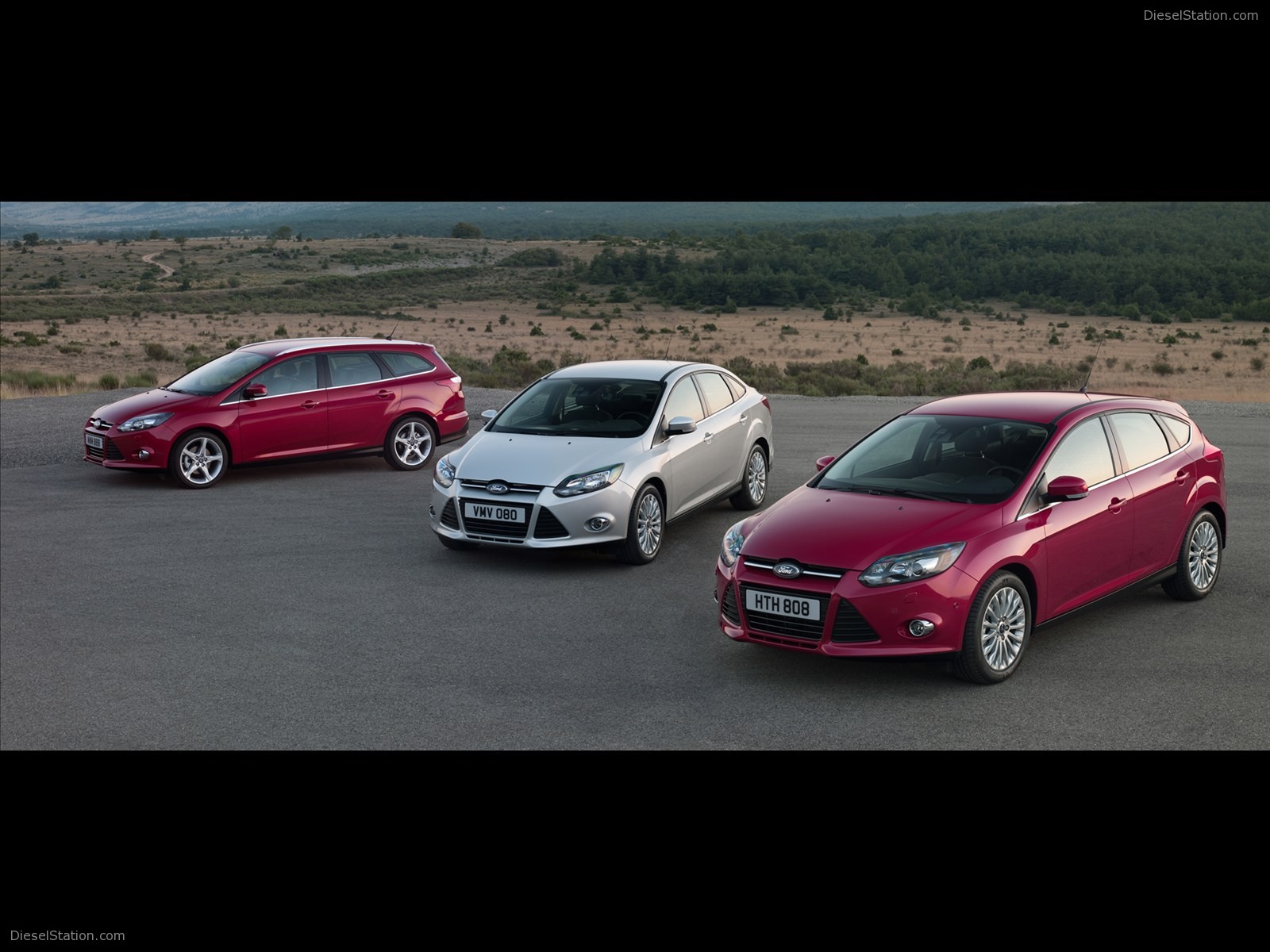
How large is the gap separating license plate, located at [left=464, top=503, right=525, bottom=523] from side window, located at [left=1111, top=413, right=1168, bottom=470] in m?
4.84

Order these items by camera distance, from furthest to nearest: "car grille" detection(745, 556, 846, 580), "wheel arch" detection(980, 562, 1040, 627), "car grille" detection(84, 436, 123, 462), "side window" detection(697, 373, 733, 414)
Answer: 1. "car grille" detection(84, 436, 123, 462)
2. "side window" detection(697, 373, 733, 414)
3. "wheel arch" detection(980, 562, 1040, 627)
4. "car grille" detection(745, 556, 846, 580)

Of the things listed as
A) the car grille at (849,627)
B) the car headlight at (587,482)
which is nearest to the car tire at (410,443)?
the car headlight at (587,482)

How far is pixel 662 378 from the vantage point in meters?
11.6

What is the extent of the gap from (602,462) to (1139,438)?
4372mm

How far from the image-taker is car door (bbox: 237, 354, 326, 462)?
14.8 meters

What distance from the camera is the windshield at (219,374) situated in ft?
49.0

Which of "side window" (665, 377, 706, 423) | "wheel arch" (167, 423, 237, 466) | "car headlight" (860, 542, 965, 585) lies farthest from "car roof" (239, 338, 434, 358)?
"car headlight" (860, 542, 965, 585)

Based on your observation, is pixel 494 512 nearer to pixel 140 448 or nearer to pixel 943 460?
pixel 943 460

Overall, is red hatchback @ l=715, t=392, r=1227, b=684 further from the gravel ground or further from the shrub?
the shrub

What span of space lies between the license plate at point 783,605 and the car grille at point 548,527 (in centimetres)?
308

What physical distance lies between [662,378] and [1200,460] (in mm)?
4836

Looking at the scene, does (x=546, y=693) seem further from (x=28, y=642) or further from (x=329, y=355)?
(x=329, y=355)

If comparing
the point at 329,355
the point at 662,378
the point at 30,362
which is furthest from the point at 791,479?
the point at 30,362

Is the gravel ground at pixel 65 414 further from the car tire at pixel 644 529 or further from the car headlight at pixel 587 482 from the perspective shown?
the car headlight at pixel 587 482
